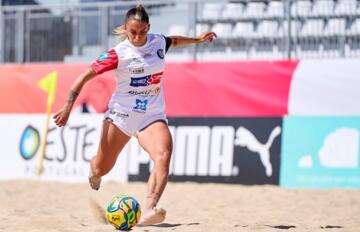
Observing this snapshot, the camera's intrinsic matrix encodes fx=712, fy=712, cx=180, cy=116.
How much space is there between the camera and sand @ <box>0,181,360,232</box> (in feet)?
21.7

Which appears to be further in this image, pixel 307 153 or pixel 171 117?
pixel 171 117

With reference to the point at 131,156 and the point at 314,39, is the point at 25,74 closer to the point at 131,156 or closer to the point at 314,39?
the point at 131,156

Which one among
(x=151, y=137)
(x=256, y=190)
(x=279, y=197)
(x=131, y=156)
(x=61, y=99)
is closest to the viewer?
(x=151, y=137)

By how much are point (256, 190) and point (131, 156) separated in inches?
86.1

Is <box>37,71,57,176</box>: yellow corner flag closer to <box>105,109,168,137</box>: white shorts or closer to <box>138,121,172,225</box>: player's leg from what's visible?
<box>105,109,168,137</box>: white shorts

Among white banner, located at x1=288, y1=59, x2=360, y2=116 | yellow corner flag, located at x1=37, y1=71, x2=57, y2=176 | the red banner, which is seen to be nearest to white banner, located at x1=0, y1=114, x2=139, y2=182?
yellow corner flag, located at x1=37, y1=71, x2=57, y2=176

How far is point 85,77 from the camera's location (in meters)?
5.98

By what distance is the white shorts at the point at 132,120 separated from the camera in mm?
6309

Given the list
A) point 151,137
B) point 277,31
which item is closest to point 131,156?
point 277,31

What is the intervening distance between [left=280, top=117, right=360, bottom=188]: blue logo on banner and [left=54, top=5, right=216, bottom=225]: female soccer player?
13.5 ft

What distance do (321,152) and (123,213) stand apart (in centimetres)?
506

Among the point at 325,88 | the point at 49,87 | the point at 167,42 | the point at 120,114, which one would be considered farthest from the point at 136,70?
the point at 49,87

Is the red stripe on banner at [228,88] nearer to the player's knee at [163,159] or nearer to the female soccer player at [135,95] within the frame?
the female soccer player at [135,95]

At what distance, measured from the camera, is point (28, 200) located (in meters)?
9.33
